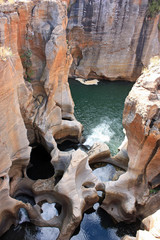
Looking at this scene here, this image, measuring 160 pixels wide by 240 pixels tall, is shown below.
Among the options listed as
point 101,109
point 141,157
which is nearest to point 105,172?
point 141,157

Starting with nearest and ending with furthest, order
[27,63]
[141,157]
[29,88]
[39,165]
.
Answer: [141,157] < [29,88] < [27,63] < [39,165]

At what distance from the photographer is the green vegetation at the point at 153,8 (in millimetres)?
22500

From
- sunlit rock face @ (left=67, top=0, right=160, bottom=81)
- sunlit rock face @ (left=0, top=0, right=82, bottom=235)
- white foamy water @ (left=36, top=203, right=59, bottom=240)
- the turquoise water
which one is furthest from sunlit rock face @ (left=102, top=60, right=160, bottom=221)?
sunlit rock face @ (left=67, top=0, right=160, bottom=81)

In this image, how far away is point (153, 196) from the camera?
987 centimetres

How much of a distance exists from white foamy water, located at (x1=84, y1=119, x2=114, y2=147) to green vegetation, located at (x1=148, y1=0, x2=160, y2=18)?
46.9 ft

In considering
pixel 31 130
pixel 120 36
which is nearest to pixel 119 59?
pixel 120 36

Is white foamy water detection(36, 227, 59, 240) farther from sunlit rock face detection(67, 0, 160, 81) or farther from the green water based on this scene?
sunlit rock face detection(67, 0, 160, 81)

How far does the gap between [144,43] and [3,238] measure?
79.5 ft

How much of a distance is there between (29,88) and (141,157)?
7625 mm

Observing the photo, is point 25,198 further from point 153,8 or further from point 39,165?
point 153,8

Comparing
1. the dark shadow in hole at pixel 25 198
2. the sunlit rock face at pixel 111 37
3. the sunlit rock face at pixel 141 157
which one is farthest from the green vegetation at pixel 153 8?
the dark shadow in hole at pixel 25 198

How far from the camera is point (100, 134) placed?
55.6ft

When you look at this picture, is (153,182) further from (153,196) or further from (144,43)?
(144,43)

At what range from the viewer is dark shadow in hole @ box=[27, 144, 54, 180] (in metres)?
12.8
